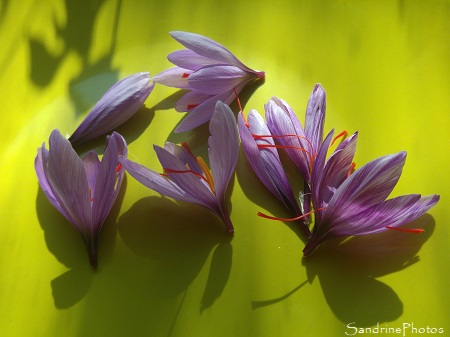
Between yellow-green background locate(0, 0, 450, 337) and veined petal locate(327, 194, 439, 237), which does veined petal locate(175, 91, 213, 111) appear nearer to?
yellow-green background locate(0, 0, 450, 337)

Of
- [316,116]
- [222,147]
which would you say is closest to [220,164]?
[222,147]

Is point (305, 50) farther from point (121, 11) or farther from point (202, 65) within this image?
point (121, 11)

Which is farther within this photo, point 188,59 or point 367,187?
point 188,59

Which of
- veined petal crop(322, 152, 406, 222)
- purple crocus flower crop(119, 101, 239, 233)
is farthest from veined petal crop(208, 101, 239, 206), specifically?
veined petal crop(322, 152, 406, 222)

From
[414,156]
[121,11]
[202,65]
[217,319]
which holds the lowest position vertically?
[217,319]

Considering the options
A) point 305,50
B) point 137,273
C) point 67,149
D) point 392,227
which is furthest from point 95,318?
point 305,50

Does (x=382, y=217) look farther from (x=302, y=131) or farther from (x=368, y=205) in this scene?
(x=302, y=131)

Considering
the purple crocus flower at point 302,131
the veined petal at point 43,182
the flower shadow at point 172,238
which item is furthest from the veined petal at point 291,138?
the veined petal at point 43,182
